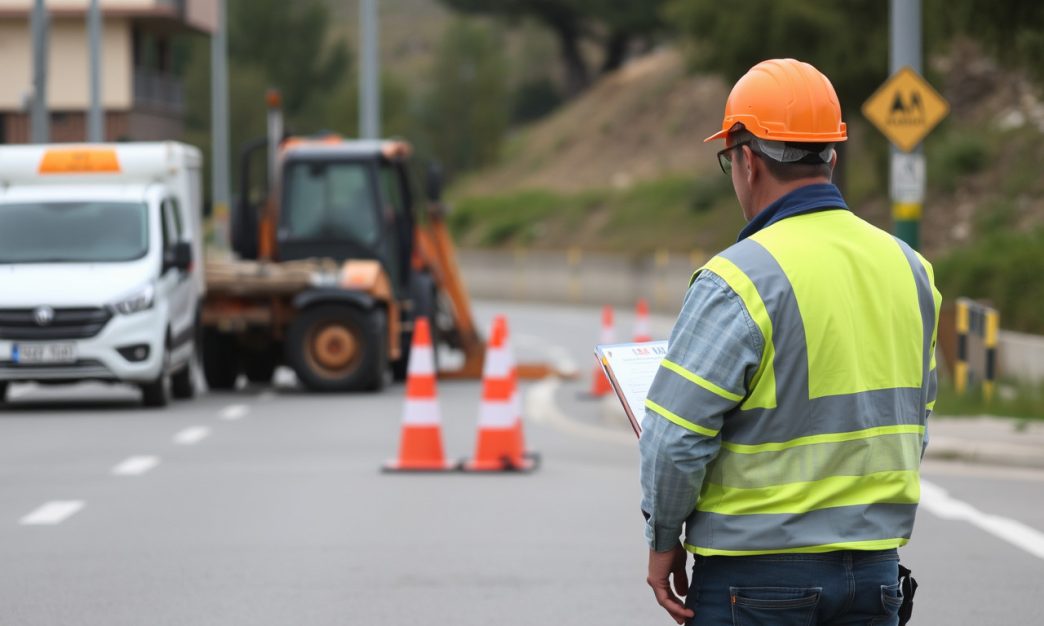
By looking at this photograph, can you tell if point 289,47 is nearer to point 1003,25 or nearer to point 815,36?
point 815,36

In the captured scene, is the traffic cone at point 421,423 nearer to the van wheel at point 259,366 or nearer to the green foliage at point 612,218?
the van wheel at point 259,366

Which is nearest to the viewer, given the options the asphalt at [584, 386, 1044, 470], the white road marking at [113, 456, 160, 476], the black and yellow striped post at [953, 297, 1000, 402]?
the white road marking at [113, 456, 160, 476]

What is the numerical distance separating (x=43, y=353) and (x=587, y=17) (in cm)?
7123

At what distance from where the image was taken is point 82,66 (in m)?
55.7

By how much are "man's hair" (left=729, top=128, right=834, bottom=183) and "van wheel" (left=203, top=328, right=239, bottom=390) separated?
679 inches

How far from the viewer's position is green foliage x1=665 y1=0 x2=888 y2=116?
36.8 metres

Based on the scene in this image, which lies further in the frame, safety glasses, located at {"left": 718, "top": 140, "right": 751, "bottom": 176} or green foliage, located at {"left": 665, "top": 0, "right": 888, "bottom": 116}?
green foliage, located at {"left": 665, "top": 0, "right": 888, "bottom": 116}

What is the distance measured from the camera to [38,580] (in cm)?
841

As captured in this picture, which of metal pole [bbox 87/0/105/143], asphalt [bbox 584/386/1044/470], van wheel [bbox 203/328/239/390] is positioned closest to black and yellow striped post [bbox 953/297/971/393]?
asphalt [bbox 584/386/1044/470]

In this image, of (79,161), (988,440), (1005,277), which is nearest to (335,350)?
(79,161)

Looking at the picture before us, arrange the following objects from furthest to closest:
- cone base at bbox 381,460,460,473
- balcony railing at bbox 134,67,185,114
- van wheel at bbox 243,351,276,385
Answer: balcony railing at bbox 134,67,185,114, van wheel at bbox 243,351,276,385, cone base at bbox 381,460,460,473

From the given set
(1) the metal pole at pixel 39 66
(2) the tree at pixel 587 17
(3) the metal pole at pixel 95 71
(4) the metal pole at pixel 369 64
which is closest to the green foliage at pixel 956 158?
(4) the metal pole at pixel 369 64

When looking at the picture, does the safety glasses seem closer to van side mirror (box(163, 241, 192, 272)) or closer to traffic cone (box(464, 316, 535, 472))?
traffic cone (box(464, 316, 535, 472))

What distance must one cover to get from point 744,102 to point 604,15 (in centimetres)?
8117
